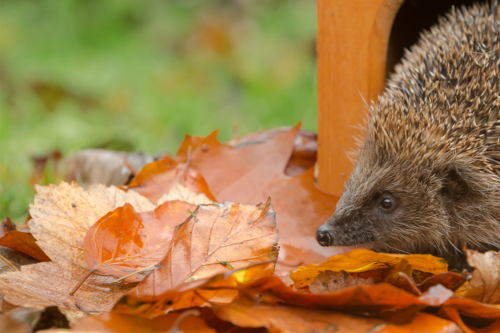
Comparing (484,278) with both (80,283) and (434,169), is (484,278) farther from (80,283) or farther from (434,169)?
(80,283)

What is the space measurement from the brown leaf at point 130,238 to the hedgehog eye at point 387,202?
80 cm

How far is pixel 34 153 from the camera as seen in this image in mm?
3223

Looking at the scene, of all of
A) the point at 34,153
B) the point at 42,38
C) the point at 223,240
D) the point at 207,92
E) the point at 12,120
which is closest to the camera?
the point at 223,240

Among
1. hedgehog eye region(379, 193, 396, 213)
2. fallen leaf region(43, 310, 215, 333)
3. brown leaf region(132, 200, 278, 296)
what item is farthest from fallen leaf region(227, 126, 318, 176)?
fallen leaf region(43, 310, 215, 333)

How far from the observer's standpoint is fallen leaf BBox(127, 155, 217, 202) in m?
2.20

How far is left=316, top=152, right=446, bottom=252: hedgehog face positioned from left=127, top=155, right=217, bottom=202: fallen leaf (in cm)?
60

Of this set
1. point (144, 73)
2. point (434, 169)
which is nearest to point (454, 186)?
point (434, 169)

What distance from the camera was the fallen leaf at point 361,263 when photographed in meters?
1.54

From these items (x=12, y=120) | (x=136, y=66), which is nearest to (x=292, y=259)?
(x=12, y=120)

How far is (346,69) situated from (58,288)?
5.12 feet

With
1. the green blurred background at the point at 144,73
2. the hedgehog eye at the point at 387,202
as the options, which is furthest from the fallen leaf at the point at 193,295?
the green blurred background at the point at 144,73

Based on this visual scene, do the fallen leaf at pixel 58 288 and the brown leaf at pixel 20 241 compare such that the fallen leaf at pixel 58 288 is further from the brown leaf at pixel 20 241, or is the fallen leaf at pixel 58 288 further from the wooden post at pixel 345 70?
the wooden post at pixel 345 70

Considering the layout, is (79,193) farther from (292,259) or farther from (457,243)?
(457,243)

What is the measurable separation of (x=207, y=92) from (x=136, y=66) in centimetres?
99
